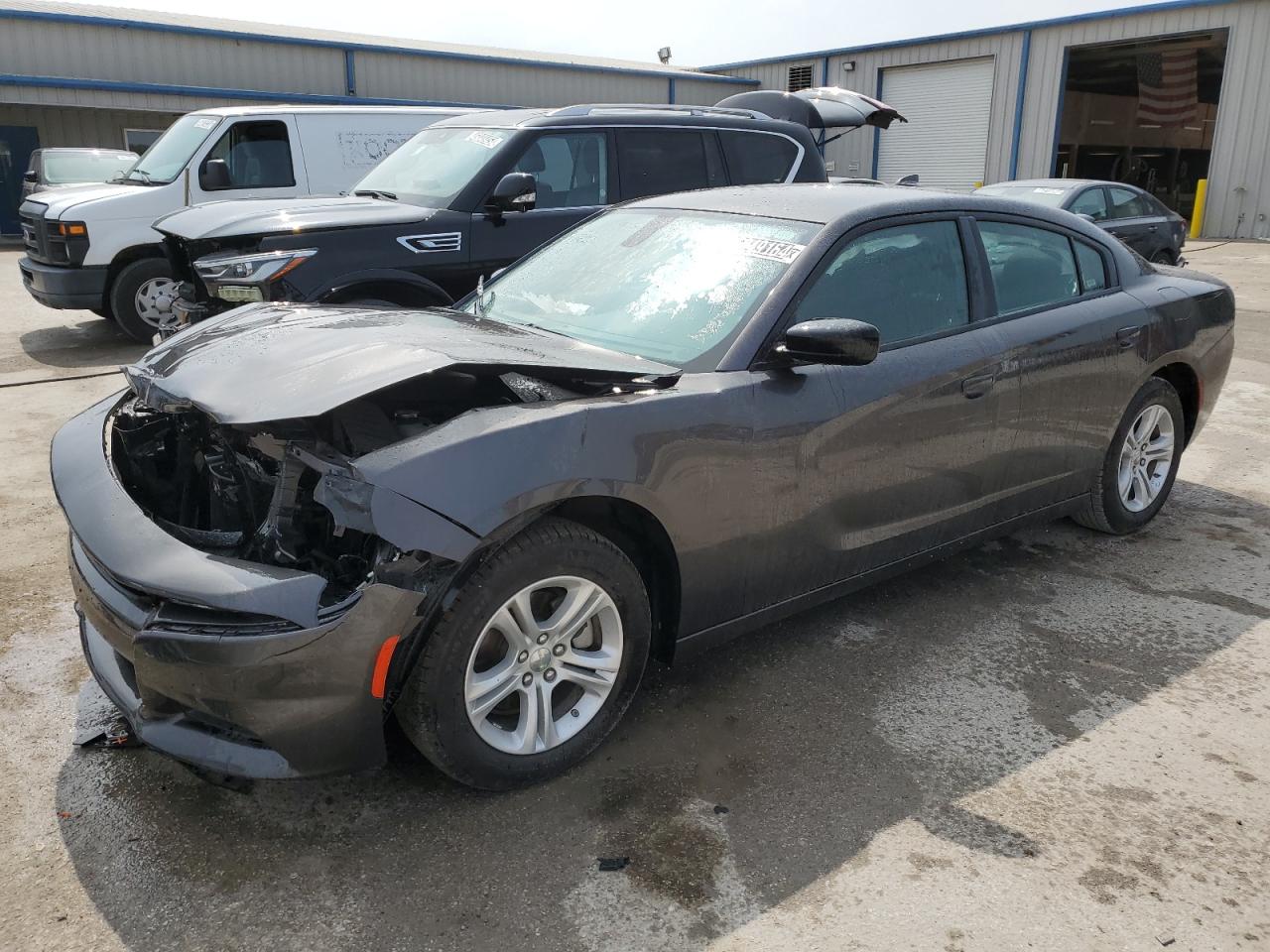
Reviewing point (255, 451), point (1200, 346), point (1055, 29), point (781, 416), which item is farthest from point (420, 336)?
point (1055, 29)

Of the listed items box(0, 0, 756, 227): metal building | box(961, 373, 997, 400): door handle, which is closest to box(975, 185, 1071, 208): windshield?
box(961, 373, 997, 400): door handle

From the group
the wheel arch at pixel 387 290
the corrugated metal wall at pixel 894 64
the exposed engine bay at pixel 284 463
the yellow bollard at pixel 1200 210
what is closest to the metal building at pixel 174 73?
the corrugated metal wall at pixel 894 64

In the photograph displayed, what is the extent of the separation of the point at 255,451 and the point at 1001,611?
2861 millimetres

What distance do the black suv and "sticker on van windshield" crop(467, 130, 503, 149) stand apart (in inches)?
0.6

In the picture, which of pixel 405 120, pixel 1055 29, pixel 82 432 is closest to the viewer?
pixel 82 432

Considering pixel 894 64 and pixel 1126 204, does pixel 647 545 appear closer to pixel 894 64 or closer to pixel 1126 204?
pixel 1126 204

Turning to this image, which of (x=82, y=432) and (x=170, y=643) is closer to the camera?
(x=170, y=643)

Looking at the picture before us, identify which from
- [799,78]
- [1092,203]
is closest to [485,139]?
[1092,203]

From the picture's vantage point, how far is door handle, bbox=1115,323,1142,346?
429 cm

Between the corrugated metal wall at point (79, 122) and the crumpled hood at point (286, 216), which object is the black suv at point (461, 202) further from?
the corrugated metal wall at point (79, 122)

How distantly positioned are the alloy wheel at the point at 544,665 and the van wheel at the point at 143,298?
7.62m

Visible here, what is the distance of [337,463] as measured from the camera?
8.30 ft

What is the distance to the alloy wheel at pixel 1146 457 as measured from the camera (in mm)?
4613

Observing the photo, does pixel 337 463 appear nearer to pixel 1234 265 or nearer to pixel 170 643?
pixel 170 643
